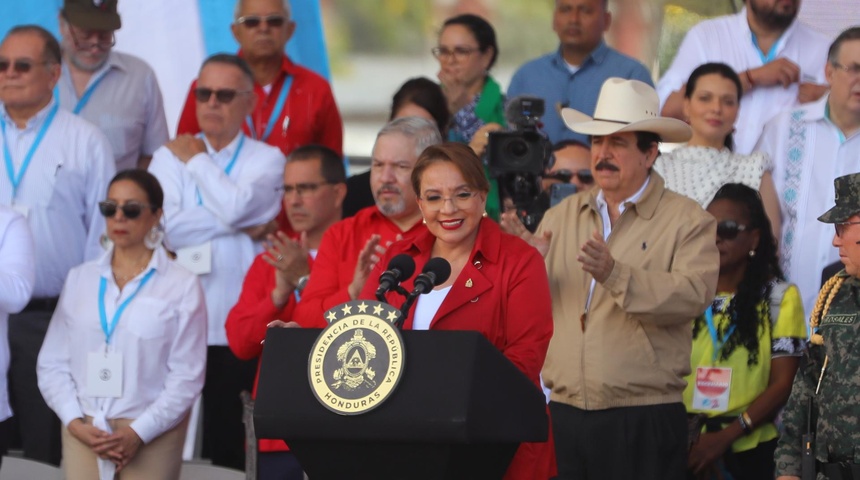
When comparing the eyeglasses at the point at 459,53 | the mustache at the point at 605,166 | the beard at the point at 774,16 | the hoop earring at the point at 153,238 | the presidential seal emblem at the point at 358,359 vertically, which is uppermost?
the beard at the point at 774,16

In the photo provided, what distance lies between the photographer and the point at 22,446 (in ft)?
21.4

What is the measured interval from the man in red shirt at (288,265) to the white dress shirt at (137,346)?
195 millimetres

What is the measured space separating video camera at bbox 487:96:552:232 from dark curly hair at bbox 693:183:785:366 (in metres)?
0.97

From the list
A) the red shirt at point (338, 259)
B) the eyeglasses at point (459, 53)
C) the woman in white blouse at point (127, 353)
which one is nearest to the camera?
the red shirt at point (338, 259)

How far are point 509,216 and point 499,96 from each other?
212cm

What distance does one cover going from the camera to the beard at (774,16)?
22.8 feet

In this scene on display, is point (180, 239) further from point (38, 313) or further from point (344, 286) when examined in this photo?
point (344, 286)

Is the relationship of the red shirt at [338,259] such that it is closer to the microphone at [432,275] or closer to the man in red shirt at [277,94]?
the microphone at [432,275]

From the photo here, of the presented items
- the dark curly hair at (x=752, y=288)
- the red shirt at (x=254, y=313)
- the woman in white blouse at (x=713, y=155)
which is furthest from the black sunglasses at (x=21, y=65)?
the dark curly hair at (x=752, y=288)

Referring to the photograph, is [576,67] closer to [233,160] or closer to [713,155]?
[713,155]

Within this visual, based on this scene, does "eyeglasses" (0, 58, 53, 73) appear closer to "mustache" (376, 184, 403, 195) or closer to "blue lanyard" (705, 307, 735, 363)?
"mustache" (376, 184, 403, 195)

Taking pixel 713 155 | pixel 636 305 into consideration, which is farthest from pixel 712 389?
pixel 713 155

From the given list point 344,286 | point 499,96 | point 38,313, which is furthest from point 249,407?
point 499,96

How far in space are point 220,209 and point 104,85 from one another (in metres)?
1.32
